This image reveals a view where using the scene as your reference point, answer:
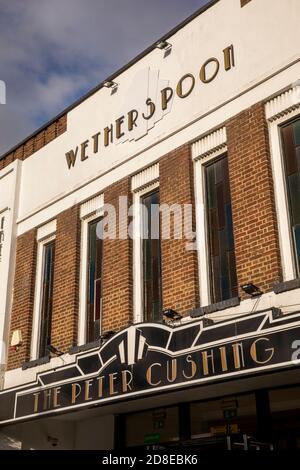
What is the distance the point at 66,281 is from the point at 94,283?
78cm

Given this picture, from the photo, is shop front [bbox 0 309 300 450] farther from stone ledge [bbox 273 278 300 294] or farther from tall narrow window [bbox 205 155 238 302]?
tall narrow window [bbox 205 155 238 302]

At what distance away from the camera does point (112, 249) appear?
1359cm

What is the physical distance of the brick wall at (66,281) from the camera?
45.3ft

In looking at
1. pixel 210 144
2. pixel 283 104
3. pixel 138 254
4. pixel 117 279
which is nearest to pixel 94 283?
pixel 117 279

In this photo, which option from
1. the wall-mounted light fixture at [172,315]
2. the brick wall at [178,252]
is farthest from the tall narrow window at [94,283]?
the wall-mounted light fixture at [172,315]

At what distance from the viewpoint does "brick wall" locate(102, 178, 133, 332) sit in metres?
12.7

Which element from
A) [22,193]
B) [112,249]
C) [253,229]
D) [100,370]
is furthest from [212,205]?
[22,193]

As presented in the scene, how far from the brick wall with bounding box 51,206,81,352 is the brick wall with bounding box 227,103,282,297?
4518 millimetres

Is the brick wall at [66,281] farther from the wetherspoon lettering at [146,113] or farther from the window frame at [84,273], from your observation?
the wetherspoon lettering at [146,113]

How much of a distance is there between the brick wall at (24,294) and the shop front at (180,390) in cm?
125

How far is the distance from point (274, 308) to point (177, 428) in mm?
3841

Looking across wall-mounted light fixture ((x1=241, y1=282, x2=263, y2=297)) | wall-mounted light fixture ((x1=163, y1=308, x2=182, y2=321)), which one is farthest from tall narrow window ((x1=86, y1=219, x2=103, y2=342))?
wall-mounted light fixture ((x1=241, y1=282, x2=263, y2=297))

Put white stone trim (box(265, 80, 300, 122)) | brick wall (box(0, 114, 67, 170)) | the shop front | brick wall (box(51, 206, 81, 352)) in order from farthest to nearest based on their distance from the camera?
brick wall (box(0, 114, 67, 170))
brick wall (box(51, 206, 81, 352))
white stone trim (box(265, 80, 300, 122))
the shop front

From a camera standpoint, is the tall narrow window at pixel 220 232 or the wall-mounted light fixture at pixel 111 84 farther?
the wall-mounted light fixture at pixel 111 84
